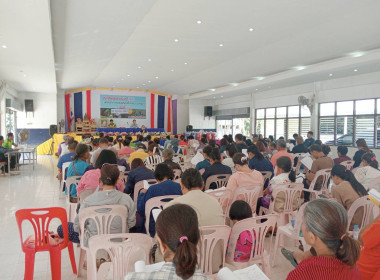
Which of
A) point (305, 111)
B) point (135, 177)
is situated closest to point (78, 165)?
point (135, 177)

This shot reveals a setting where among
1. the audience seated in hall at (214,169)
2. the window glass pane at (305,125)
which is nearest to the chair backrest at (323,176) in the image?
the audience seated in hall at (214,169)

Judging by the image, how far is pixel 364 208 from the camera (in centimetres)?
288

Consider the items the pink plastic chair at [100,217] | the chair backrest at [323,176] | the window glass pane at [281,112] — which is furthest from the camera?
the window glass pane at [281,112]

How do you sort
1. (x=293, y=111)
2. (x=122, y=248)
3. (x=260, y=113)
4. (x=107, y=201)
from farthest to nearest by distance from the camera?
(x=260, y=113), (x=293, y=111), (x=107, y=201), (x=122, y=248)

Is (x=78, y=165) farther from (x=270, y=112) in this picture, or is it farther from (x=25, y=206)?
(x=270, y=112)

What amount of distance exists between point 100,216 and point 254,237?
4.15 ft

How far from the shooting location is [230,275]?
A: 1.20 metres

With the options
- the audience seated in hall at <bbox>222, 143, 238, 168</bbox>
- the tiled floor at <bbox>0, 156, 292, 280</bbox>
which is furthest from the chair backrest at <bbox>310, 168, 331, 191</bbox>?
the tiled floor at <bbox>0, 156, 292, 280</bbox>

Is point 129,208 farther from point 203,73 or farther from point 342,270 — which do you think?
point 203,73

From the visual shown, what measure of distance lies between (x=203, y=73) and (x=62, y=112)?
10.1 m

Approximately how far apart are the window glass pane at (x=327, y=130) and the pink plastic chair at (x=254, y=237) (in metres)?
11.4

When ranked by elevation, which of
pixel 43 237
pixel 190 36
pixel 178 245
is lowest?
pixel 43 237

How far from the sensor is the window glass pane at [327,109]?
12328 millimetres

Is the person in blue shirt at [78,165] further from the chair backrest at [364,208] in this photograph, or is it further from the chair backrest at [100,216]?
the chair backrest at [364,208]
